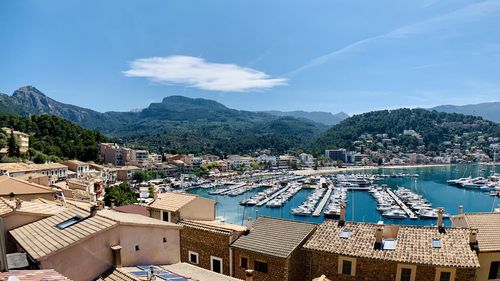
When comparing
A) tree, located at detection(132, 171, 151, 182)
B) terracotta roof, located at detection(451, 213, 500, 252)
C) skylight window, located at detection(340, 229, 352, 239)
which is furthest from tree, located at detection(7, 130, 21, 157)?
terracotta roof, located at detection(451, 213, 500, 252)

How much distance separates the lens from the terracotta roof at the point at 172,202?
19.3m

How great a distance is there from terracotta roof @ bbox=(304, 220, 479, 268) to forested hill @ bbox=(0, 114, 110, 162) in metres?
89.2

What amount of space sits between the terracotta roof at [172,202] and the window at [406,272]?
10984 millimetres

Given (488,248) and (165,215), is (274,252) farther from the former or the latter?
(488,248)

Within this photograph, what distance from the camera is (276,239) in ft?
55.1

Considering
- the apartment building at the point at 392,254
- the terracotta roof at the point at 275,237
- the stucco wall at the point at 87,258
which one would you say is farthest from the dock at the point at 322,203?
the stucco wall at the point at 87,258

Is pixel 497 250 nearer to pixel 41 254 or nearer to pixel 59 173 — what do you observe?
pixel 41 254

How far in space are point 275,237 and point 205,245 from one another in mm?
3638

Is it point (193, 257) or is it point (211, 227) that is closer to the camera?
point (211, 227)

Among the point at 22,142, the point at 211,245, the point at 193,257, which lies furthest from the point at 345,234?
the point at 22,142

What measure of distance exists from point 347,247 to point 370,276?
143cm

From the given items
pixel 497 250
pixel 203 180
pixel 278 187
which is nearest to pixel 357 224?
pixel 497 250

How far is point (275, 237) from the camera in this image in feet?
55.7

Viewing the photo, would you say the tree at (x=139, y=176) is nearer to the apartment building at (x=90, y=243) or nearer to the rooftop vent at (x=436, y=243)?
the apartment building at (x=90, y=243)
